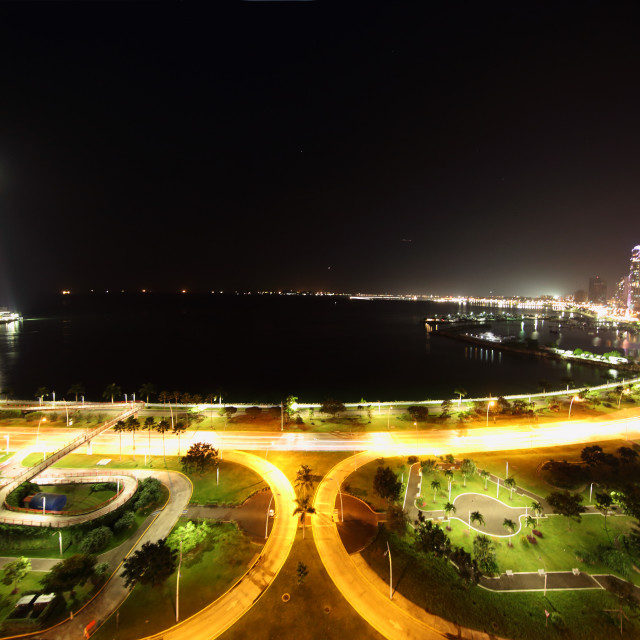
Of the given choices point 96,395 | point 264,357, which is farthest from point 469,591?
point 264,357

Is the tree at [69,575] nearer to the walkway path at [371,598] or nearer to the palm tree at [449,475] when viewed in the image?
the walkway path at [371,598]

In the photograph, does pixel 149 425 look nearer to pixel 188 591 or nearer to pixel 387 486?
pixel 188 591

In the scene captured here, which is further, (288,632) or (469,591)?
(469,591)

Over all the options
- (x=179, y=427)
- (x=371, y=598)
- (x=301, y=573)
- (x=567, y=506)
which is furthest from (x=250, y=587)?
(x=179, y=427)

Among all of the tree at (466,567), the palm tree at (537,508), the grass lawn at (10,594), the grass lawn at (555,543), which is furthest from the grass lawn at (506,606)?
the grass lawn at (10,594)

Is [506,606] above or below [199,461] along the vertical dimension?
below

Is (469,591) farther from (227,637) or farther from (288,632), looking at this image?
(227,637)
